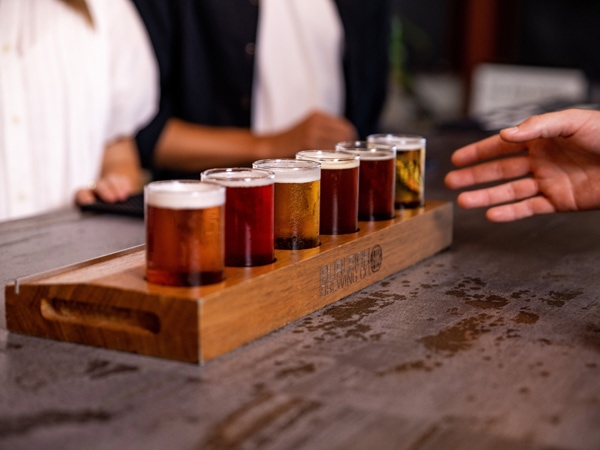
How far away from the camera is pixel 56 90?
87.4 inches

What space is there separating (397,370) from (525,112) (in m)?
3.05

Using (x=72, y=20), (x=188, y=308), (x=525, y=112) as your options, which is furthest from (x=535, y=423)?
(x=525, y=112)

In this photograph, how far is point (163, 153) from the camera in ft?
10.1

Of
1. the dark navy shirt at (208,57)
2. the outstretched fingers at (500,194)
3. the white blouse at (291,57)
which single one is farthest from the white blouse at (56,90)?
the outstretched fingers at (500,194)

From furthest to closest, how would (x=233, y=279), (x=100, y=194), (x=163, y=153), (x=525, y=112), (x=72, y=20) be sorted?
(x=525, y=112)
(x=163, y=153)
(x=72, y=20)
(x=100, y=194)
(x=233, y=279)

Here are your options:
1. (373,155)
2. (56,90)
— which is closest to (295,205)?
(373,155)

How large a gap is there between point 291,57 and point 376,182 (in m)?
1.79

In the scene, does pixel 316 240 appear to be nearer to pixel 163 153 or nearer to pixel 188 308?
pixel 188 308

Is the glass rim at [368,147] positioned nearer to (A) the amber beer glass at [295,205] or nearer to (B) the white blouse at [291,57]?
(A) the amber beer glass at [295,205]

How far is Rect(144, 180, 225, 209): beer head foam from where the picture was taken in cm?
105

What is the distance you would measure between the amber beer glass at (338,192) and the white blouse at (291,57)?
180 centimetres

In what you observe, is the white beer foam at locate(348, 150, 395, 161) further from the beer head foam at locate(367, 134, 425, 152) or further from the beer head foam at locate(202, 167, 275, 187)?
the beer head foam at locate(202, 167, 275, 187)

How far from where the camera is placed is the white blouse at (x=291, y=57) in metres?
3.12

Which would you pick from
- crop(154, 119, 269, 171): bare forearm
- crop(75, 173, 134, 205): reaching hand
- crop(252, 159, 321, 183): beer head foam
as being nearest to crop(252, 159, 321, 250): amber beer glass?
crop(252, 159, 321, 183): beer head foam
